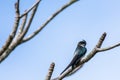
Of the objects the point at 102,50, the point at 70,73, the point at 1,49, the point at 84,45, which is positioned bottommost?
the point at 84,45

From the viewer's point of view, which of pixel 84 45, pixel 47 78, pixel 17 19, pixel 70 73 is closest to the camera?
pixel 47 78

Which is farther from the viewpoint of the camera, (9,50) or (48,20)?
(48,20)

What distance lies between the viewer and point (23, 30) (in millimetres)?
4883

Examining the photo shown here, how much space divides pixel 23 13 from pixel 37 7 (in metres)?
0.39

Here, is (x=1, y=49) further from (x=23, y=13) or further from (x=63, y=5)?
(x=63, y=5)

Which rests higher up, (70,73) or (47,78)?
(47,78)

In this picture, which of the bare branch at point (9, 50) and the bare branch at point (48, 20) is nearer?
the bare branch at point (9, 50)

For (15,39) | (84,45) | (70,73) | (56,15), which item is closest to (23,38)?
(15,39)

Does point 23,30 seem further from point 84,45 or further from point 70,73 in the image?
point 84,45

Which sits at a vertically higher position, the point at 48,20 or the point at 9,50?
the point at 48,20

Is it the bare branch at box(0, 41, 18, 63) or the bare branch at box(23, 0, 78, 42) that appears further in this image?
the bare branch at box(23, 0, 78, 42)

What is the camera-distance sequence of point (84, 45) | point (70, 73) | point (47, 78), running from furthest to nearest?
point (84, 45)
point (70, 73)
point (47, 78)

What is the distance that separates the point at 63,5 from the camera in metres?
5.04

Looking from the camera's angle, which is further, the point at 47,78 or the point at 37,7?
the point at 37,7
